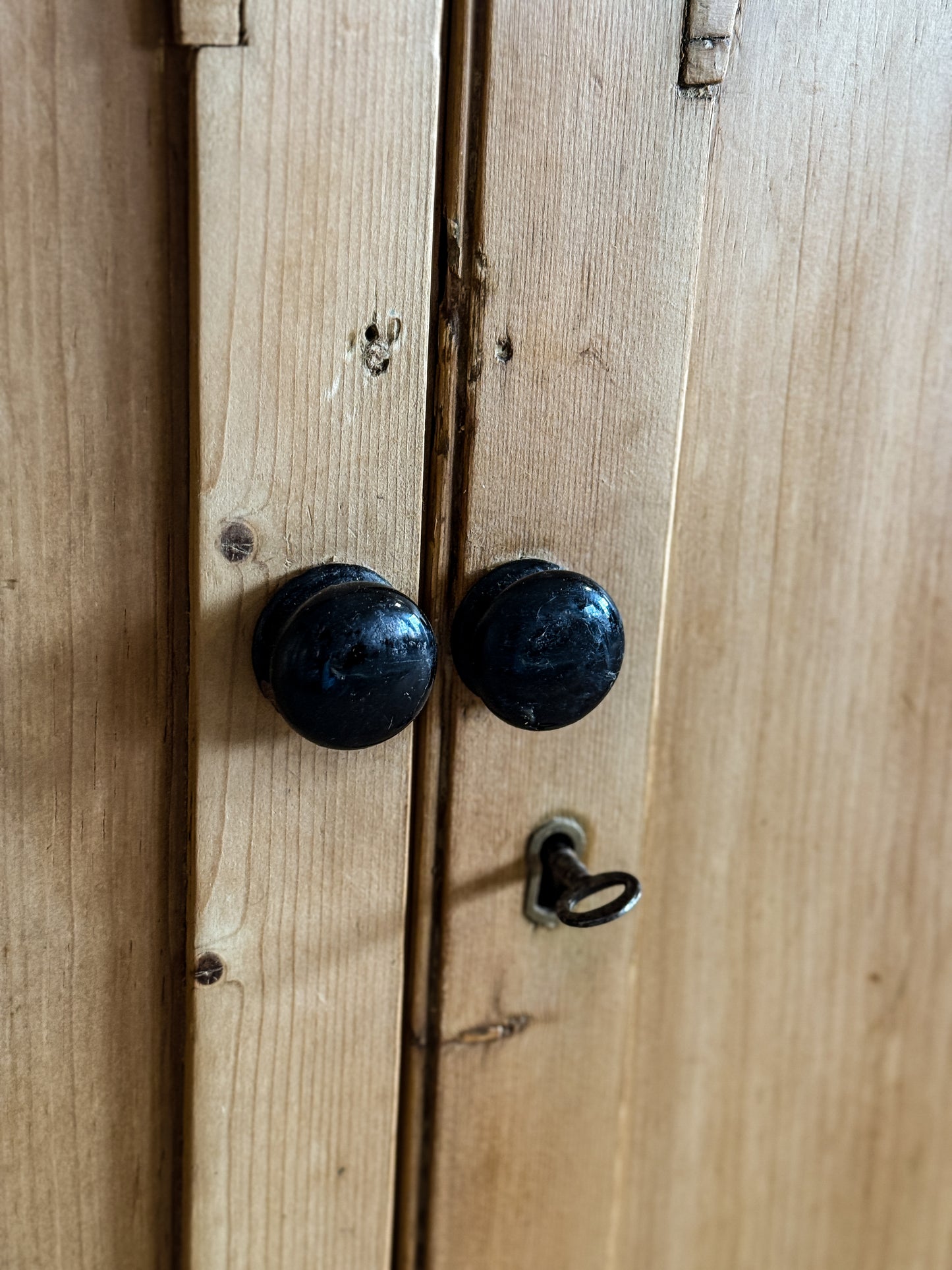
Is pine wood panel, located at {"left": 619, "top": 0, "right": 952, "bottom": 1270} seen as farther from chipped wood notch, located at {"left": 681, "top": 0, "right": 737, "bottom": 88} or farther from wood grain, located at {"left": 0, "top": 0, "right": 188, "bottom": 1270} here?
wood grain, located at {"left": 0, "top": 0, "right": 188, "bottom": 1270}

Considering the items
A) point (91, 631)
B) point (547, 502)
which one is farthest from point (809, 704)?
point (91, 631)

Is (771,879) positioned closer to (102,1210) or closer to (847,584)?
(847,584)

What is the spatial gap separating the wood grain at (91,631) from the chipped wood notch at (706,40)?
18 centimetres

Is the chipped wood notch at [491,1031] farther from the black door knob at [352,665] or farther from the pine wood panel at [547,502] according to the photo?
the black door knob at [352,665]

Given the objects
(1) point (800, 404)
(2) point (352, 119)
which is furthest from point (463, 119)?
(1) point (800, 404)

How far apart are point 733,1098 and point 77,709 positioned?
1.26 ft

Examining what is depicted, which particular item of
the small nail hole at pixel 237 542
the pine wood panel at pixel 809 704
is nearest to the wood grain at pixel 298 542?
the small nail hole at pixel 237 542

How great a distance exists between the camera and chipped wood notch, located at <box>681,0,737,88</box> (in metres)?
0.35

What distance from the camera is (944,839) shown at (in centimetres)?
52

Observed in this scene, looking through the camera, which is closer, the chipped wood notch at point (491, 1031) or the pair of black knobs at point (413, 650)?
the pair of black knobs at point (413, 650)

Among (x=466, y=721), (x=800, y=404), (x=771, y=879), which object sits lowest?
(x=771, y=879)

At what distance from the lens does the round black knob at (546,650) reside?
335 mm

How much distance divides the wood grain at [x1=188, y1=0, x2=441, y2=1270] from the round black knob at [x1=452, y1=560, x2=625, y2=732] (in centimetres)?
4

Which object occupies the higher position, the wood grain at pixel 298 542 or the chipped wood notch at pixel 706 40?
the chipped wood notch at pixel 706 40
